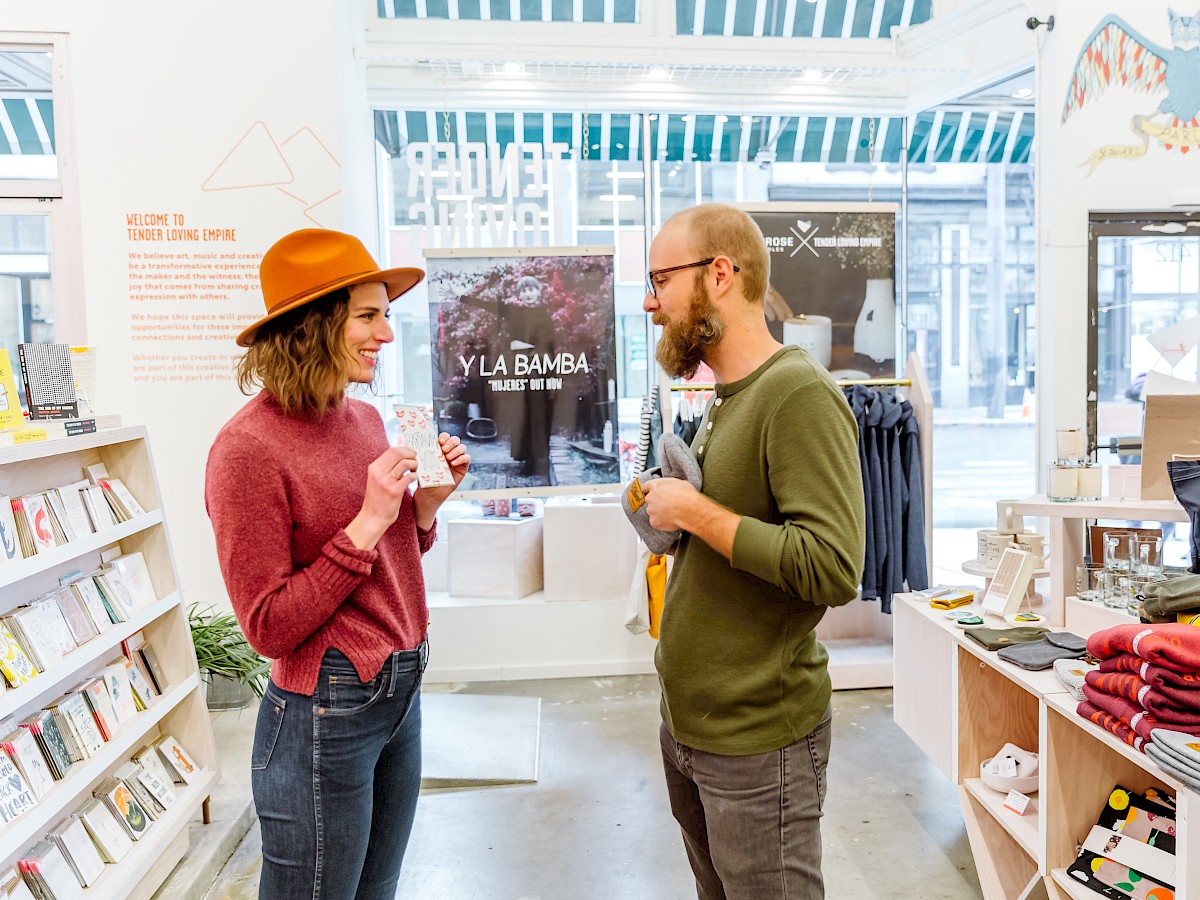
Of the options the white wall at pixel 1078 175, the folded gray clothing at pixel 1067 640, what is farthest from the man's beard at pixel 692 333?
the white wall at pixel 1078 175

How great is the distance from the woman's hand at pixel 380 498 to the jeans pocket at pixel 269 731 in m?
0.32

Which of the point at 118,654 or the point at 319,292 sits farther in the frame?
the point at 118,654

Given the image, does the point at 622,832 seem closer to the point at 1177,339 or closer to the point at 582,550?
the point at 582,550

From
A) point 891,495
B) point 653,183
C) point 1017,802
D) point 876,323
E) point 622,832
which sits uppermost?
point 653,183

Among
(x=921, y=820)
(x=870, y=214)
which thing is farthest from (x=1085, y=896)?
(x=870, y=214)

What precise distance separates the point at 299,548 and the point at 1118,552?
232 cm

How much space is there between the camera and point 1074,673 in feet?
6.93

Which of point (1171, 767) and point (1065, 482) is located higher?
point (1065, 482)

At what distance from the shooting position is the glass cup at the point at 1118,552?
2.50m

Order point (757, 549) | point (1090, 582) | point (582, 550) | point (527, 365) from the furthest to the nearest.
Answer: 1. point (582, 550)
2. point (527, 365)
3. point (1090, 582)
4. point (757, 549)

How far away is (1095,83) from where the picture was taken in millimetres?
4258

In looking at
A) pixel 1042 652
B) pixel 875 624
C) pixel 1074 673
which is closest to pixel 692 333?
pixel 1074 673

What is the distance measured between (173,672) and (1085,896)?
261 centimetres

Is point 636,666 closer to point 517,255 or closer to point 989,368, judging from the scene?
point 517,255
